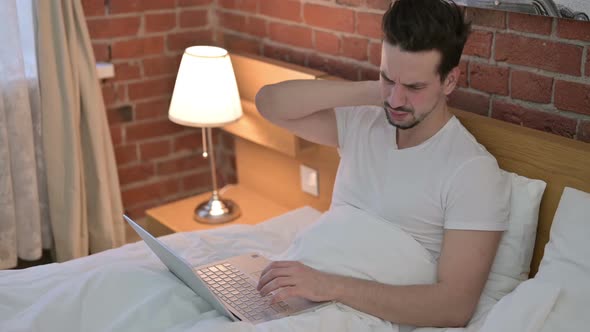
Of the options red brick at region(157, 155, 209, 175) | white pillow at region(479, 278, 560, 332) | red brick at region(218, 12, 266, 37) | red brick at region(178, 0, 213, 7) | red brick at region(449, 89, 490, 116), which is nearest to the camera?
white pillow at region(479, 278, 560, 332)

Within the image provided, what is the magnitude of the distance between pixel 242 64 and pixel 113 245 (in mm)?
845

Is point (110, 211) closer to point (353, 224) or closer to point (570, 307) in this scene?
point (353, 224)

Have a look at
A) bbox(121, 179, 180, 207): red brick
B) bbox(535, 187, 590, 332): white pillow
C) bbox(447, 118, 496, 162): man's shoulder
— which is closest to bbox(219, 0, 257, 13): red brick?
bbox(121, 179, 180, 207): red brick

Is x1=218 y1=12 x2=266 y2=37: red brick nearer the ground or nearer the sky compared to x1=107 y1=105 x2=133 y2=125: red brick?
nearer the sky

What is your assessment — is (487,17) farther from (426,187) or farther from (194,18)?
(194,18)

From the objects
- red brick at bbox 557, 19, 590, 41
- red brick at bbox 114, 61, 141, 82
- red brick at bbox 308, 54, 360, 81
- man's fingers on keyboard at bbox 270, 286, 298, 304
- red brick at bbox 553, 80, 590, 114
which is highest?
red brick at bbox 557, 19, 590, 41

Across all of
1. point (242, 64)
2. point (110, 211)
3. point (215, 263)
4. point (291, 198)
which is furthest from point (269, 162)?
point (215, 263)

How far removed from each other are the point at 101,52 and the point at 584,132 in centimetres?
180

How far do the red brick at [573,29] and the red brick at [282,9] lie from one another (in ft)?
3.51

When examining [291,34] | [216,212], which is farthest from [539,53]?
[216,212]

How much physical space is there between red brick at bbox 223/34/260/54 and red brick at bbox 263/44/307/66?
0.22 feet

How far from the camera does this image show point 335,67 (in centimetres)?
267

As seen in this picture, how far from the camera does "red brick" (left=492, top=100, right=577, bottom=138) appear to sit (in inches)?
79.1

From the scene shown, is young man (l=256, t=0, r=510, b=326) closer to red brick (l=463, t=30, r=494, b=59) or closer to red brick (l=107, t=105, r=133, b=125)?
red brick (l=463, t=30, r=494, b=59)
